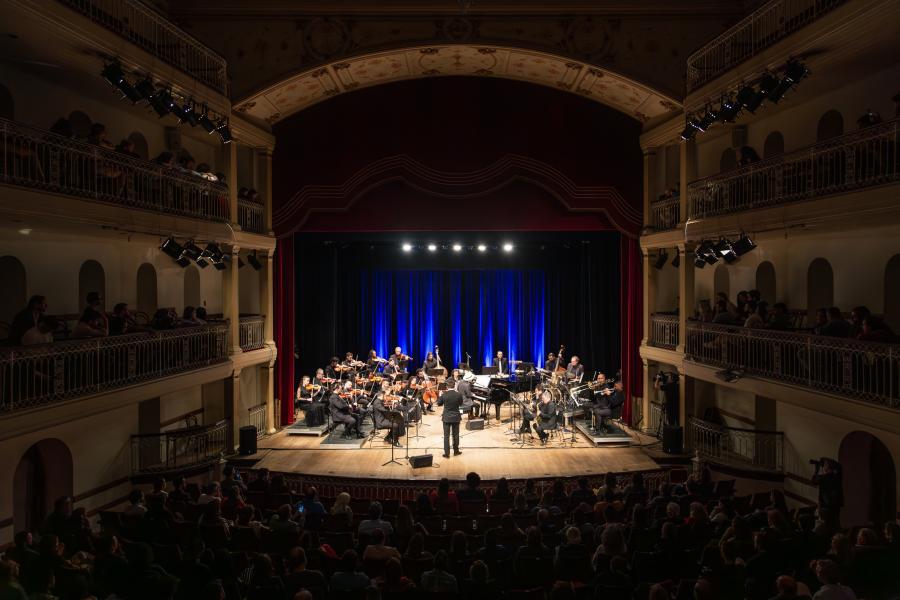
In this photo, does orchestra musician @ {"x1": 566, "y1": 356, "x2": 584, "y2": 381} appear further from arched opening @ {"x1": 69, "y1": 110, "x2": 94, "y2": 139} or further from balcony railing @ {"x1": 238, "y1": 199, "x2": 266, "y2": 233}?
arched opening @ {"x1": 69, "y1": 110, "x2": 94, "y2": 139}

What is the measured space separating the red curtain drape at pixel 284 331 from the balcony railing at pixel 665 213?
10533mm

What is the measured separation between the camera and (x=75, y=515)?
9164mm

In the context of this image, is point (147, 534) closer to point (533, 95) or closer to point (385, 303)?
point (533, 95)

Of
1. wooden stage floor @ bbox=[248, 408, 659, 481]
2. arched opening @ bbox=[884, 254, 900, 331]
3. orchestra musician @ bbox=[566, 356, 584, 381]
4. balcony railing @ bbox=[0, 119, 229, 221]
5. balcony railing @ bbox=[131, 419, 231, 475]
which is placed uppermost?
balcony railing @ bbox=[0, 119, 229, 221]

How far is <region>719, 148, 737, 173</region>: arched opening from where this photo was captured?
683 inches

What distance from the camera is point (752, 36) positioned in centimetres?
1336

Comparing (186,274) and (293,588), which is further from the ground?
(186,274)

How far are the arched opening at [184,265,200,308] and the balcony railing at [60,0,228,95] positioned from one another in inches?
186

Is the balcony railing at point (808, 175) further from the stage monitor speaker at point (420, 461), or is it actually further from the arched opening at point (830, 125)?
the stage monitor speaker at point (420, 461)

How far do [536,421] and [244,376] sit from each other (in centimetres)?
844

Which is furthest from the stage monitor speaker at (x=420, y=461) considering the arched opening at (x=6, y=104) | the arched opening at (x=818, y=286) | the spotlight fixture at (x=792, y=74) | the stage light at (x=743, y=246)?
the arched opening at (x=6, y=104)

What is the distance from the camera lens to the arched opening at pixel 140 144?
→ 15.6 metres

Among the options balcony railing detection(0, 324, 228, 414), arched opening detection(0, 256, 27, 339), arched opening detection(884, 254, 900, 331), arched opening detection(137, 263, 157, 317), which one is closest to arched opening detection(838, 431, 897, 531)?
arched opening detection(884, 254, 900, 331)

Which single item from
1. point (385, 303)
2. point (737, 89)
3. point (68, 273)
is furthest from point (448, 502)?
point (385, 303)
